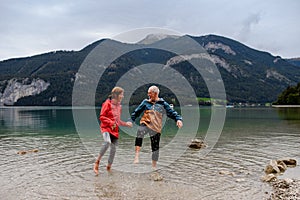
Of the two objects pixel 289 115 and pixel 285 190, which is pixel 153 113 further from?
pixel 289 115

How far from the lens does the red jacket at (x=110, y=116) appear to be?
10867 millimetres

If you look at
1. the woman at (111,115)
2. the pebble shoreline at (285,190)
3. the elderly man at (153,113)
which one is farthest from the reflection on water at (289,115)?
the woman at (111,115)

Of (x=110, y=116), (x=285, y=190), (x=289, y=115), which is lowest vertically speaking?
(x=289, y=115)

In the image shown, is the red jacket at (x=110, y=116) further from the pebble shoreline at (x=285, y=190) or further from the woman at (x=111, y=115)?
the pebble shoreline at (x=285, y=190)

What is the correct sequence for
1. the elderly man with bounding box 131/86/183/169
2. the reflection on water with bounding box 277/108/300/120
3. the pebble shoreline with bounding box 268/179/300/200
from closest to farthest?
the pebble shoreline with bounding box 268/179/300/200, the elderly man with bounding box 131/86/183/169, the reflection on water with bounding box 277/108/300/120

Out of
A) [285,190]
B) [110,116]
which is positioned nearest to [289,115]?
[285,190]

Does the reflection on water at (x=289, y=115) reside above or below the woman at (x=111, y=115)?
below

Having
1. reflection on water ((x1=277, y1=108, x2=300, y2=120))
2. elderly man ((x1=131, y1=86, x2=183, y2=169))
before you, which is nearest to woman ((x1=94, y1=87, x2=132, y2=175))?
elderly man ((x1=131, y1=86, x2=183, y2=169))

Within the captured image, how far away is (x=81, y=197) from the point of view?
877 centimetres

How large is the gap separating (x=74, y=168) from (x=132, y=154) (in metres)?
4.40

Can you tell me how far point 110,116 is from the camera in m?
11.0

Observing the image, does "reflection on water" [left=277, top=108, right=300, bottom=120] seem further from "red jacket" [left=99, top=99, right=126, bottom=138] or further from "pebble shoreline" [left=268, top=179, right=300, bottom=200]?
"red jacket" [left=99, top=99, right=126, bottom=138]

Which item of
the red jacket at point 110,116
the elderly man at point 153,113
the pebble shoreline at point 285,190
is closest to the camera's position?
the pebble shoreline at point 285,190

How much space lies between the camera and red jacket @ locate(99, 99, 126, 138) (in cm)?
1087
